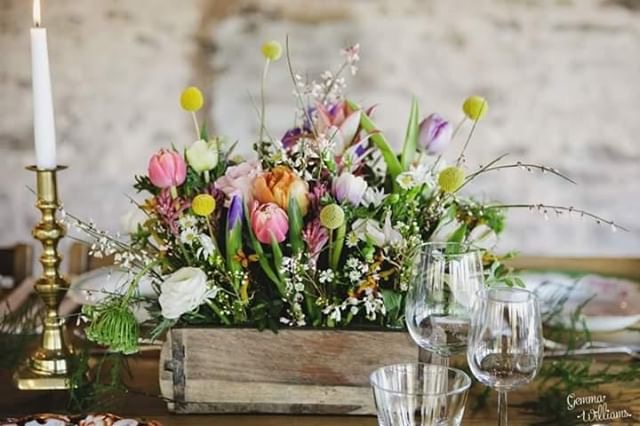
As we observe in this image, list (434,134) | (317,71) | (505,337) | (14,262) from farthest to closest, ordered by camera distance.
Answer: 1. (317,71)
2. (14,262)
3. (434,134)
4. (505,337)

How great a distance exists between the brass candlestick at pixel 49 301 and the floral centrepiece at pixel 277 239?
94mm

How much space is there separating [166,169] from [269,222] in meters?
0.16

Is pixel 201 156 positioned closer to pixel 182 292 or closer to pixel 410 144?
pixel 182 292

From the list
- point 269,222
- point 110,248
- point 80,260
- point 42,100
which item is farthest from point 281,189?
point 80,260

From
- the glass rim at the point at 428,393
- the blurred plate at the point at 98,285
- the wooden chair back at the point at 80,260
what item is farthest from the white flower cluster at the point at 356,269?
the wooden chair back at the point at 80,260

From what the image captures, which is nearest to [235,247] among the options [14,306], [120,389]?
[120,389]

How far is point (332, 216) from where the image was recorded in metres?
1.10

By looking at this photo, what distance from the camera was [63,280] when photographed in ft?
Result: 4.21

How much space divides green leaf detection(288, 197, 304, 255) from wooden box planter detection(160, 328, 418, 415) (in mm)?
107

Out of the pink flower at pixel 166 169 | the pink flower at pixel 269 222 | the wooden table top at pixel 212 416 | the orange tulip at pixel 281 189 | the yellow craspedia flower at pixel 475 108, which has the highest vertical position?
the yellow craspedia flower at pixel 475 108

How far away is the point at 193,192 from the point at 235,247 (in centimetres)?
10

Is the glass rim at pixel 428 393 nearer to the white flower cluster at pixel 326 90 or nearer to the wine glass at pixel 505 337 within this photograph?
the wine glass at pixel 505 337

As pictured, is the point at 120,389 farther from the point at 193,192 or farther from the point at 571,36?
the point at 571,36

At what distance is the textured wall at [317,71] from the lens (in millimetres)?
2582
